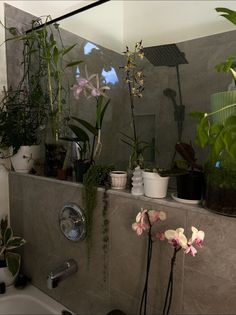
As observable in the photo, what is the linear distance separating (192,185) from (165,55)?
79 cm

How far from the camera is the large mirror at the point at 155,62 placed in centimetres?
111

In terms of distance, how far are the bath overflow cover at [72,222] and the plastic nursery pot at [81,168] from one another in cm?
12

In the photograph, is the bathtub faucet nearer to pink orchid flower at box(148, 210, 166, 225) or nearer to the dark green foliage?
the dark green foliage

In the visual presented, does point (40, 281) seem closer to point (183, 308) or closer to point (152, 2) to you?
point (183, 308)

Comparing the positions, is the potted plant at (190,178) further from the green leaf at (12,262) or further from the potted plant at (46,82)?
the green leaf at (12,262)

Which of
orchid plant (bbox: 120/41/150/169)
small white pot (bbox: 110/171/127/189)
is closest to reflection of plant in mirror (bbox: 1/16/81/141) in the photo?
orchid plant (bbox: 120/41/150/169)

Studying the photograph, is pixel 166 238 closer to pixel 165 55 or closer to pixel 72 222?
pixel 72 222

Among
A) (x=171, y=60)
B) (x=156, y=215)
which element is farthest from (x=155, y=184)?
(x=171, y=60)

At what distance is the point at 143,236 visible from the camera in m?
0.84

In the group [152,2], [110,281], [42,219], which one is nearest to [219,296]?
[110,281]

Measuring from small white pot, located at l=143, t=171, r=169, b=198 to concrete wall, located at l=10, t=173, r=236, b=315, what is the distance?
0.08 ft

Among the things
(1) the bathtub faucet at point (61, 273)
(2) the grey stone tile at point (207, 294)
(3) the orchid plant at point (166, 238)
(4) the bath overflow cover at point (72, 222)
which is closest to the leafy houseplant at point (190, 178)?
(3) the orchid plant at point (166, 238)

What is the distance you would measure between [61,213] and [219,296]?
0.69 meters

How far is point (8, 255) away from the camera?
3.79ft
